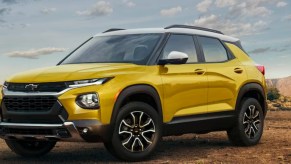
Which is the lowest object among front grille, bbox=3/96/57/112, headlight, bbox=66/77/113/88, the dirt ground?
the dirt ground

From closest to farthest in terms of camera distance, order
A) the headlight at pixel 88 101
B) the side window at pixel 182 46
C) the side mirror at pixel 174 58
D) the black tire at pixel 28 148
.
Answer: the headlight at pixel 88 101, the side mirror at pixel 174 58, the side window at pixel 182 46, the black tire at pixel 28 148

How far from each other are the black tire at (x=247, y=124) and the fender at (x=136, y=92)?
2.15 m

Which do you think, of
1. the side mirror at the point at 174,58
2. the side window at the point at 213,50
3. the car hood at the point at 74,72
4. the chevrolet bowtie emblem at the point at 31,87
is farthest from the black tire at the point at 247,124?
the chevrolet bowtie emblem at the point at 31,87

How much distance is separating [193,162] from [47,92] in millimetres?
2188

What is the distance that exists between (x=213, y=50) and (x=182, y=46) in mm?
880

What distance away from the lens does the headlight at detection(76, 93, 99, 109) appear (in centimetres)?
704

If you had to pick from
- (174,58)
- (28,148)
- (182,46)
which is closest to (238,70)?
(182,46)

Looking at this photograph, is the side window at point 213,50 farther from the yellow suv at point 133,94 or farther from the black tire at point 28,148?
the black tire at point 28,148

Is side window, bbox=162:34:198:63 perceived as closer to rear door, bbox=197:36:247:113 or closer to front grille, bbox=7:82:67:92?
rear door, bbox=197:36:247:113

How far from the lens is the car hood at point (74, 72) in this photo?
23.6 ft

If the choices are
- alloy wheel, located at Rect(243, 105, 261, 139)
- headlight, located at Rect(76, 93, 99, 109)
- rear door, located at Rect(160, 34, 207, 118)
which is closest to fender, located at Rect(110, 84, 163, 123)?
rear door, located at Rect(160, 34, 207, 118)

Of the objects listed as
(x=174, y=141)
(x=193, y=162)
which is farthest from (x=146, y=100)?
(x=174, y=141)

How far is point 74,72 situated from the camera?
288 inches

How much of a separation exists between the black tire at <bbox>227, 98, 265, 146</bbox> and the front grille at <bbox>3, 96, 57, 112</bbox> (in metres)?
3.53
